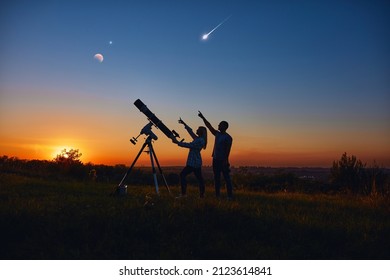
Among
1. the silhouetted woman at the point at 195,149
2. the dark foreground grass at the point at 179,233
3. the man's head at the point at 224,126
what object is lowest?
the dark foreground grass at the point at 179,233

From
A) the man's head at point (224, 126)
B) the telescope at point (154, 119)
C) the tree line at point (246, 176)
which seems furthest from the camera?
the tree line at point (246, 176)

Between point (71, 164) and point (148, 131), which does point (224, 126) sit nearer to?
point (148, 131)

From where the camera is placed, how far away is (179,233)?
726 cm

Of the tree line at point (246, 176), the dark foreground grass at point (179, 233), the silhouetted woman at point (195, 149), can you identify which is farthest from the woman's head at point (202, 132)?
the tree line at point (246, 176)

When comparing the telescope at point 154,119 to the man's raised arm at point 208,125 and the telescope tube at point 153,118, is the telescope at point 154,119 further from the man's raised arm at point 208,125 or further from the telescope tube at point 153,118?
the man's raised arm at point 208,125

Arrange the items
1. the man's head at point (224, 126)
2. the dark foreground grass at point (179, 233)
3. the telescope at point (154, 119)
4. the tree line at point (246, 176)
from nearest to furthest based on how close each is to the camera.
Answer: the dark foreground grass at point (179, 233), the telescope at point (154, 119), the man's head at point (224, 126), the tree line at point (246, 176)

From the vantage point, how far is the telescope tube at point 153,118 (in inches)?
424

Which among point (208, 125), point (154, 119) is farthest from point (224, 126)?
point (154, 119)

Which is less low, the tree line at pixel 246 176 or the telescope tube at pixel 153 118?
the telescope tube at pixel 153 118

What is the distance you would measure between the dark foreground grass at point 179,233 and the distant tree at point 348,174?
12.8 metres

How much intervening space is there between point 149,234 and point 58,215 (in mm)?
2250

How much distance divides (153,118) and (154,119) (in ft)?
0.14

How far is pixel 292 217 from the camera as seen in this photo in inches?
338
